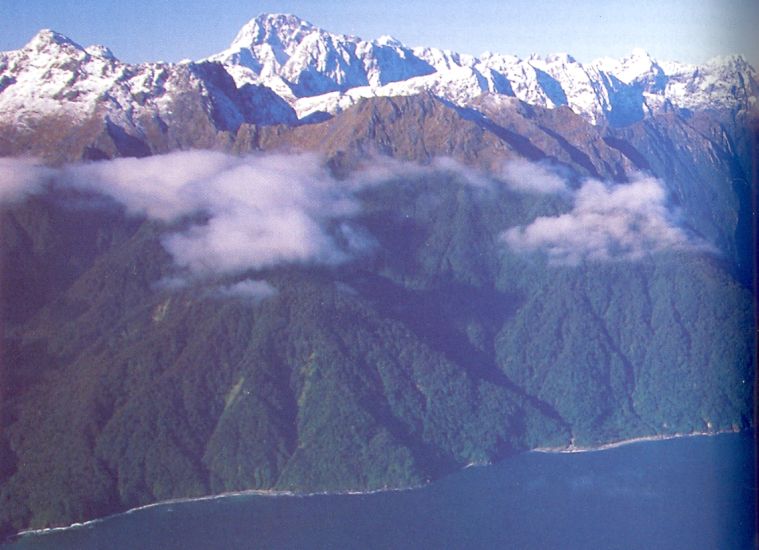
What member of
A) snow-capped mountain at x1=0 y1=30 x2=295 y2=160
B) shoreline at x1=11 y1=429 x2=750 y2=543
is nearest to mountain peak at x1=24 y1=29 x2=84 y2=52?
snow-capped mountain at x1=0 y1=30 x2=295 y2=160

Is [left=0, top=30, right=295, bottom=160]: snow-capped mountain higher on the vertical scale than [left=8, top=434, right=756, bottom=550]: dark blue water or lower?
higher

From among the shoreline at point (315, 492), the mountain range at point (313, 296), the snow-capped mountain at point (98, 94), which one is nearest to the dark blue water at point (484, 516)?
the shoreline at point (315, 492)

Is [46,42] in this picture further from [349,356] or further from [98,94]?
[349,356]

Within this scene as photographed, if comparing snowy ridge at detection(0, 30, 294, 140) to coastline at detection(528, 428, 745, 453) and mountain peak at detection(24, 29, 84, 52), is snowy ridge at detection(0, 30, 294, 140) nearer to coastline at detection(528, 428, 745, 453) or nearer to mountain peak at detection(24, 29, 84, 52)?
mountain peak at detection(24, 29, 84, 52)

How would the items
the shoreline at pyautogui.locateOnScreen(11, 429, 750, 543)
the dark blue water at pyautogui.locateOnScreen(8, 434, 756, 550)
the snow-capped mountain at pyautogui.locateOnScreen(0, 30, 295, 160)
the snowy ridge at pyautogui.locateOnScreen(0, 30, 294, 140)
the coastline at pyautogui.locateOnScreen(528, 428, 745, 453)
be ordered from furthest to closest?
the snowy ridge at pyautogui.locateOnScreen(0, 30, 294, 140)
the snow-capped mountain at pyautogui.locateOnScreen(0, 30, 295, 160)
the coastline at pyautogui.locateOnScreen(528, 428, 745, 453)
the shoreline at pyautogui.locateOnScreen(11, 429, 750, 543)
the dark blue water at pyautogui.locateOnScreen(8, 434, 756, 550)

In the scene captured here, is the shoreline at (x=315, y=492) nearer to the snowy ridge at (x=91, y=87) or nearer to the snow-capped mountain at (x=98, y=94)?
the snow-capped mountain at (x=98, y=94)

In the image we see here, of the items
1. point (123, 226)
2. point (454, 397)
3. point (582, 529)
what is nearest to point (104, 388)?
point (123, 226)
